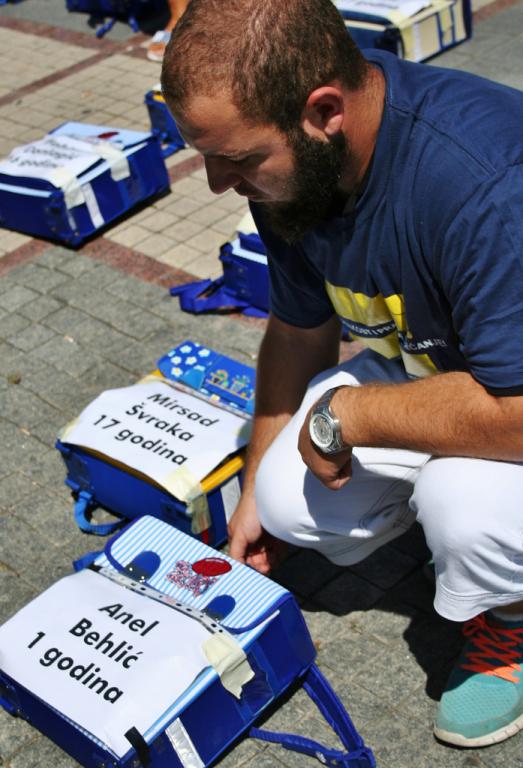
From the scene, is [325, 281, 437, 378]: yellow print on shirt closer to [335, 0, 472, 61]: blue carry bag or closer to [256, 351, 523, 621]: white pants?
[256, 351, 523, 621]: white pants

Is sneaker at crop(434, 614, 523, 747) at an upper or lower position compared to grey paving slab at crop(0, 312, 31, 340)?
lower

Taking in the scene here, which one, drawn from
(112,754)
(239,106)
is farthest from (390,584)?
(239,106)

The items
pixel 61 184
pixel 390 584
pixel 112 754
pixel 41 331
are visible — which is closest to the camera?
pixel 112 754

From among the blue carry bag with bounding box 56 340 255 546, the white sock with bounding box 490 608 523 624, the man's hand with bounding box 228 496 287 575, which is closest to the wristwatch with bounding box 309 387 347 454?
the man's hand with bounding box 228 496 287 575

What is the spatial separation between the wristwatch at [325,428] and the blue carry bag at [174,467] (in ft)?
2.40

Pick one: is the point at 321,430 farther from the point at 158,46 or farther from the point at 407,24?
the point at 158,46

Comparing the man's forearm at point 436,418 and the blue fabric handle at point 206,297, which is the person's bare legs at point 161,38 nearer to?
the blue fabric handle at point 206,297

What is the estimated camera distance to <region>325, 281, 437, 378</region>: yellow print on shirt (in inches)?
93.4

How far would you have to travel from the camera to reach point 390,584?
3010mm

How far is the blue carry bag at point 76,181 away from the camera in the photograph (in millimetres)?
4930

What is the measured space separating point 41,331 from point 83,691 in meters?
2.35

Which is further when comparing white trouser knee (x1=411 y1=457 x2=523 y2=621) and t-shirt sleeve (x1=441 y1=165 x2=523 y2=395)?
white trouser knee (x1=411 y1=457 x2=523 y2=621)

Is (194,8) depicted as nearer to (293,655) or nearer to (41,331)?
(293,655)

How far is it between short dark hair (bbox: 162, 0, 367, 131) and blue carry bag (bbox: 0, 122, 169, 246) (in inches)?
117
